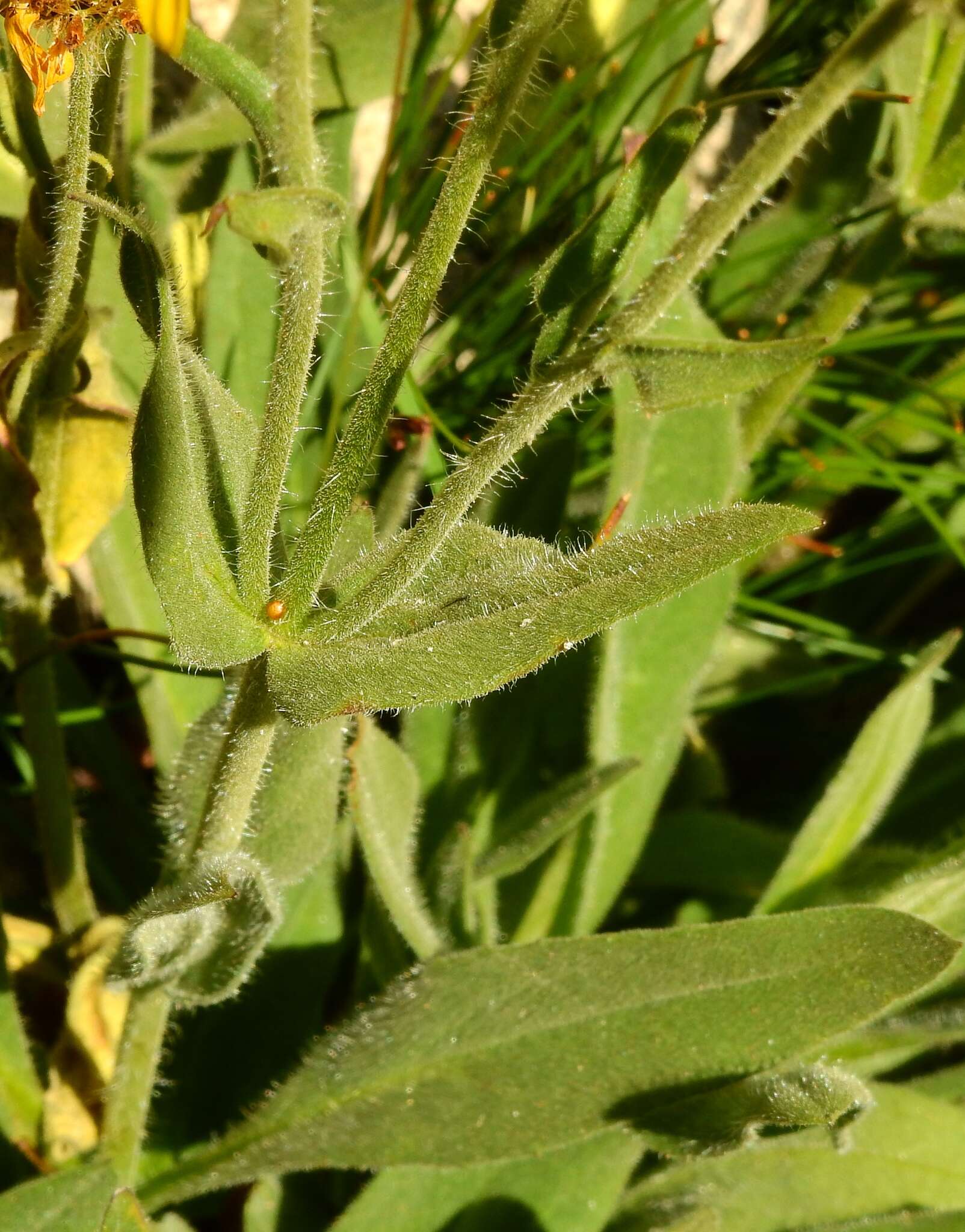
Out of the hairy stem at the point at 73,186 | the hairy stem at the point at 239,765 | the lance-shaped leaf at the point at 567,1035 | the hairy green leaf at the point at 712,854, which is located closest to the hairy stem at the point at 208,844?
the hairy stem at the point at 239,765

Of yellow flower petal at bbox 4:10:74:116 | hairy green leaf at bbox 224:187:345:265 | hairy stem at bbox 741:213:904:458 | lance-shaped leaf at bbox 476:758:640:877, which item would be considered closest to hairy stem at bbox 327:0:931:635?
hairy green leaf at bbox 224:187:345:265

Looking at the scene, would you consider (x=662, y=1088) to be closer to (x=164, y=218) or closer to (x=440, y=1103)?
(x=440, y=1103)

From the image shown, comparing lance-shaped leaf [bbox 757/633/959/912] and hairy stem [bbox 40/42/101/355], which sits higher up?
hairy stem [bbox 40/42/101/355]

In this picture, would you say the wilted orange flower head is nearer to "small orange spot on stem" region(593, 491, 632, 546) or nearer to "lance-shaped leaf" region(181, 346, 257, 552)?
"lance-shaped leaf" region(181, 346, 257, 552)

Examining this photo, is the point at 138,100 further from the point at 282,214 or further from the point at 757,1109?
the point at 757,1109

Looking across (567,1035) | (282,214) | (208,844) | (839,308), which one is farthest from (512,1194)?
(839,308)

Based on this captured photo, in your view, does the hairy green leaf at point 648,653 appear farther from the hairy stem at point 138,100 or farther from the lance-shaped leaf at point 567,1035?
the hairy stem at point 138,100
